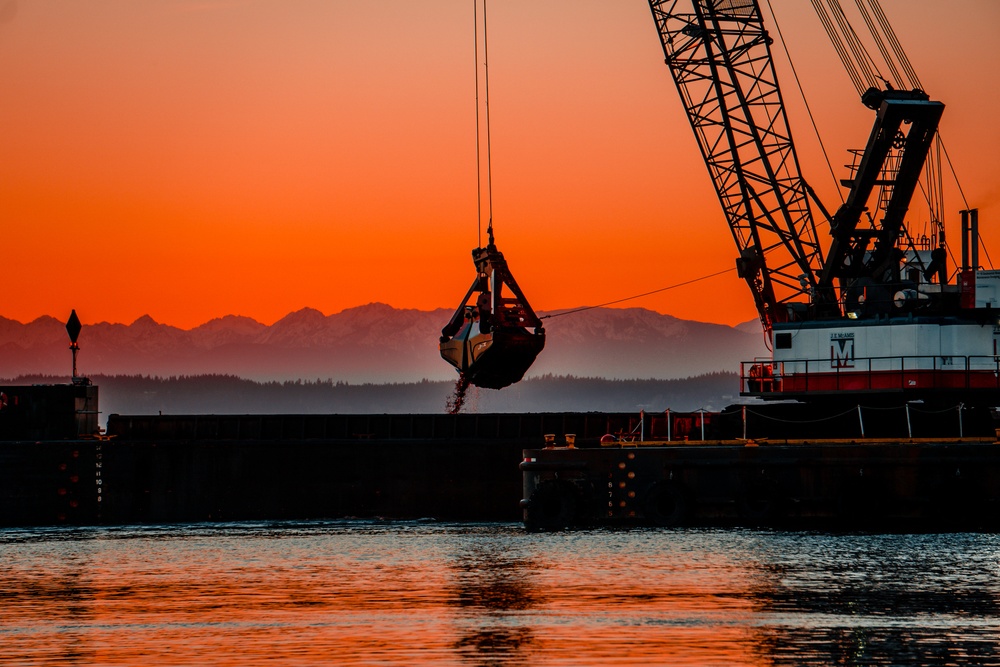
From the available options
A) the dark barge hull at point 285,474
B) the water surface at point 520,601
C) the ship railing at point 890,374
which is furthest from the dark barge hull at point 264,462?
the water surface at point 520,601

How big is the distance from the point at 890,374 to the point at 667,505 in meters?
8.42

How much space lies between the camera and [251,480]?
63656 millimetres

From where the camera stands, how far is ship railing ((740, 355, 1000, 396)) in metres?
48.7

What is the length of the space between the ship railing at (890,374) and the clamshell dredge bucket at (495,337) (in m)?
7.16

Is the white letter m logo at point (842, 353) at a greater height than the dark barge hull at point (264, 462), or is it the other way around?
the white letter m logo at point (842, 353)

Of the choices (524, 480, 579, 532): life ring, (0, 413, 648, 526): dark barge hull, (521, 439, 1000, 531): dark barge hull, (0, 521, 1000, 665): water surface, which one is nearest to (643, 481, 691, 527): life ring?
(521, 439, 1000, 531): dark barge hull

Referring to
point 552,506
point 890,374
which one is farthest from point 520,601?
point 890,374

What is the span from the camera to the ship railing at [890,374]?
48656 mm

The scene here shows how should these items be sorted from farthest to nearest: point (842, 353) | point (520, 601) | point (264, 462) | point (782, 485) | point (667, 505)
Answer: point (264, 462) → point (842, 353) → point (667, 505) → point (782, 485) → point (520, 601)

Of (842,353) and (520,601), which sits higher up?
(842,353)

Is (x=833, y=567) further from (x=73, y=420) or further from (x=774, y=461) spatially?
(x=73, y=420)

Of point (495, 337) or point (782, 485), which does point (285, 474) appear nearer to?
point (495, 337)

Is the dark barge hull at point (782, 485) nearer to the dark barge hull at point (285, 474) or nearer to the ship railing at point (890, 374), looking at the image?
the ship railing at point (890, 374)

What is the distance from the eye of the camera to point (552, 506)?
160 feet
